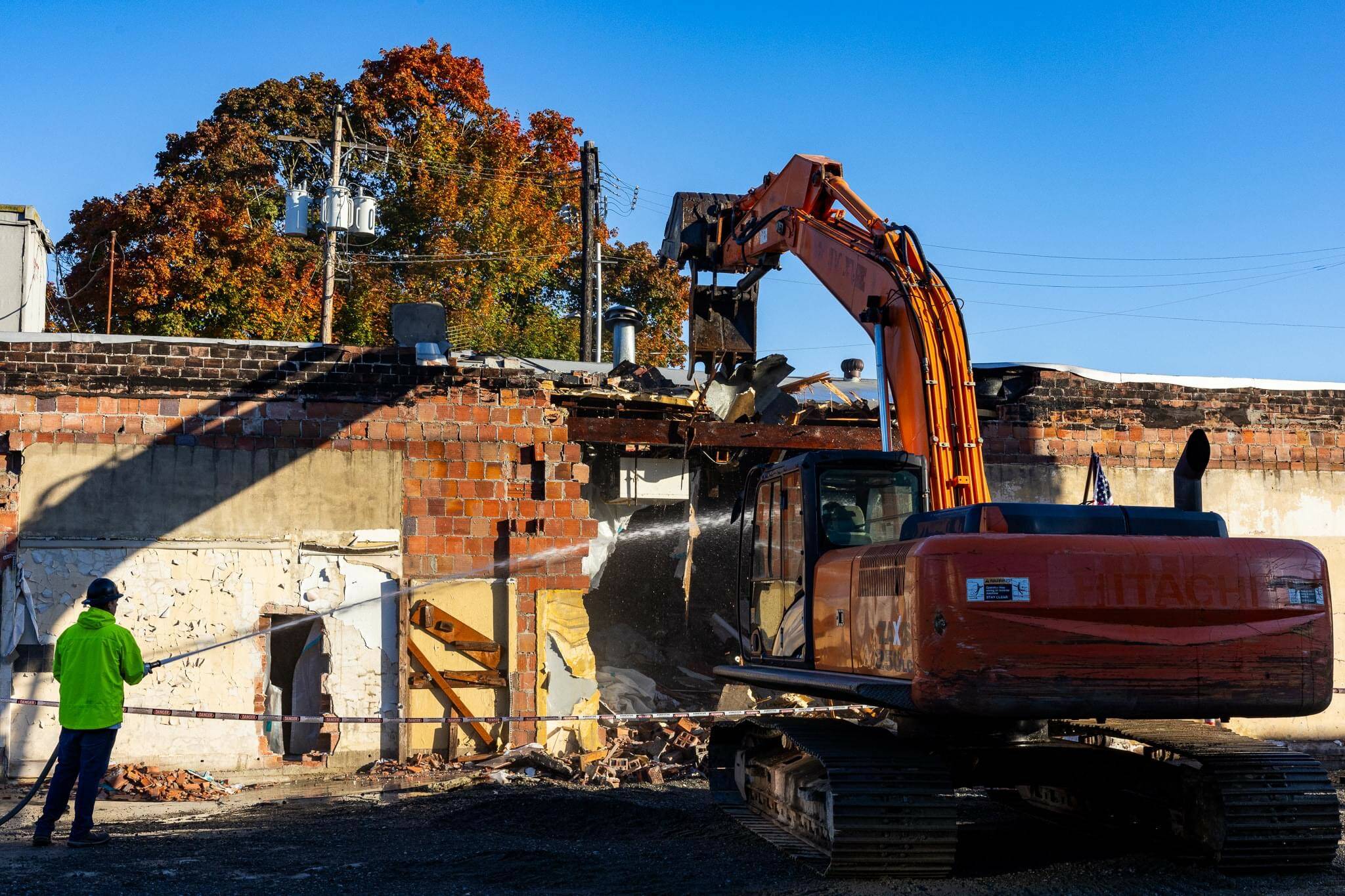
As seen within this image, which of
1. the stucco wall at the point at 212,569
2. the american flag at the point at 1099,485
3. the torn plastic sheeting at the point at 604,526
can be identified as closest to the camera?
the stucco wall at the point at 212,569

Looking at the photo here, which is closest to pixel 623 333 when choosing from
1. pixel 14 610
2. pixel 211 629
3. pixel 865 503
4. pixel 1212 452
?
pixel 211 629

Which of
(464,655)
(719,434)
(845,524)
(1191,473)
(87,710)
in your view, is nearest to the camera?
(1191,473)

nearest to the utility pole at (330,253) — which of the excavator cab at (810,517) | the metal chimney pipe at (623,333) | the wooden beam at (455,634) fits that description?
the metal chimney pipe at (623,333)

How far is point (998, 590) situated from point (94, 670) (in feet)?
21.2

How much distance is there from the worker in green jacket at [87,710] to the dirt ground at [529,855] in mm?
232

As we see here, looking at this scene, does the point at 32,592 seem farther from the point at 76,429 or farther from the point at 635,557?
the point at 635,557

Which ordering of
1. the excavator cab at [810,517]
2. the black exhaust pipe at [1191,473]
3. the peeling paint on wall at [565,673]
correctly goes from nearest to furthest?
the black exhaust pipe at [1191,473] < the excavator cab at [810,517] < the peeling paint on wall at [565,673]

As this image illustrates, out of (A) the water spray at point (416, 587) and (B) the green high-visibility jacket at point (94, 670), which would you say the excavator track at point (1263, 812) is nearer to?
(A) the water spray at point (416, 587)

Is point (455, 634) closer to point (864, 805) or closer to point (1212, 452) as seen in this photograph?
point (864, 805)

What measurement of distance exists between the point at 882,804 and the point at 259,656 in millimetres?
8747

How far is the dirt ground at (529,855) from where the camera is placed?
7.67 m

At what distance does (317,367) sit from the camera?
14.7 m

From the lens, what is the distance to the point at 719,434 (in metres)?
15.5

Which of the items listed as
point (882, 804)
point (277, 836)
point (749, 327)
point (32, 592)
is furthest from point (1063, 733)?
point (32, 592)
